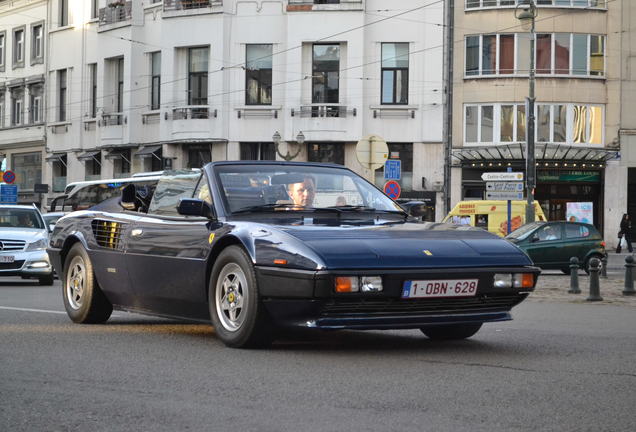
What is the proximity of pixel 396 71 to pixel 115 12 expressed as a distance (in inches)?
559

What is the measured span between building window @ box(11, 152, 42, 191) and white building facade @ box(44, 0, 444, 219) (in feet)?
30.5

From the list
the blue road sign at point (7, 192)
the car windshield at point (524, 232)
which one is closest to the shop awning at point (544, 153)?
the car windshield at point (524, 232)

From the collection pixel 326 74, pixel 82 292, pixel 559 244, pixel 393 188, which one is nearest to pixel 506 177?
pixel 559 244

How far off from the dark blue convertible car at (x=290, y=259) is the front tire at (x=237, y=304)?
10mm

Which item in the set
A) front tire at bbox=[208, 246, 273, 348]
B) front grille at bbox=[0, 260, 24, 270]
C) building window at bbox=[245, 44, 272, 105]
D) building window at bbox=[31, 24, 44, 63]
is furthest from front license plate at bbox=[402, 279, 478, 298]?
building window at bbox=[31, 24, 44, 63]

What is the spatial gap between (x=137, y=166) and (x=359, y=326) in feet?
151

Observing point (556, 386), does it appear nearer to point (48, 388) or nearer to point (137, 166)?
point (48, 388)

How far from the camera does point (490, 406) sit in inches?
221

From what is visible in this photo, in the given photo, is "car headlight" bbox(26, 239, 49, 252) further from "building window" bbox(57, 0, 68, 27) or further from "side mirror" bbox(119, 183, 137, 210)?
"building window" bbox(57, 0, 68, 27)

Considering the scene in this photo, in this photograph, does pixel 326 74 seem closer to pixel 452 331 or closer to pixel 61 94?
pixel 61 94

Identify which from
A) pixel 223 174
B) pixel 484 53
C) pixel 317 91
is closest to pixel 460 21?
pixel 484 53

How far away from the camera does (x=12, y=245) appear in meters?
21.6

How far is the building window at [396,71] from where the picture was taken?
48.2 meters

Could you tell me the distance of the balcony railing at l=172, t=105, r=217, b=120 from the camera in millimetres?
49500
